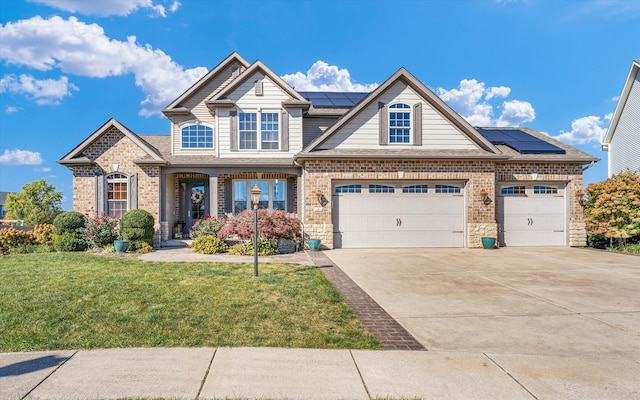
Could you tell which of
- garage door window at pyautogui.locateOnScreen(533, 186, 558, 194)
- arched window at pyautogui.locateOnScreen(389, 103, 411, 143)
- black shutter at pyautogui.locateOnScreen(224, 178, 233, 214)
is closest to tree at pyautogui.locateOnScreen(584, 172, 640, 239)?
garage door window at pyautogui.locateOnScreen(533, 186, 558, 194)

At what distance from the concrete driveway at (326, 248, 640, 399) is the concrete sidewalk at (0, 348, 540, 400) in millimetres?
483

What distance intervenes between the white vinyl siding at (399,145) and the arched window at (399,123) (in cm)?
23

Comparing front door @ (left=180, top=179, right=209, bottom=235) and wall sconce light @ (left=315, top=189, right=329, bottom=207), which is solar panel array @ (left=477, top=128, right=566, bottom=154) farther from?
front door @ (left=180, top=179, right=209, bottom=235)

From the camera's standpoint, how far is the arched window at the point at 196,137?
16156mm

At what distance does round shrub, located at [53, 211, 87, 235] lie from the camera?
515 inches

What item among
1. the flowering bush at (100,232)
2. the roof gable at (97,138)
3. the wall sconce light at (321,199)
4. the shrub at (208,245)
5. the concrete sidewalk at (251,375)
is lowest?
the concrete sidewalk at (251,375)

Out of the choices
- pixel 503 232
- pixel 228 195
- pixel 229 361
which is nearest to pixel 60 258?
pixel 228 195

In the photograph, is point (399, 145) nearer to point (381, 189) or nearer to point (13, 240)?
point (381, 189)

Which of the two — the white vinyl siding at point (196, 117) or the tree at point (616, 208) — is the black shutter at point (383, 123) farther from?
the tree at point (616, 208)

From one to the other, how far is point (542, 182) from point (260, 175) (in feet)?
41.7

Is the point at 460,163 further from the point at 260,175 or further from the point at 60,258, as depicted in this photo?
the point at 60,258

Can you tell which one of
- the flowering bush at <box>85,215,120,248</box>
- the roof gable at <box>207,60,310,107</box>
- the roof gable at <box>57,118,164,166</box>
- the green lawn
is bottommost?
the green lawn

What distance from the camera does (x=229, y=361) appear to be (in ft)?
13.0

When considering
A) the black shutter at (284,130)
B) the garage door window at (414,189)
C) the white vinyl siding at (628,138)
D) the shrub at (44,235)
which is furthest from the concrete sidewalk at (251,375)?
the white vinyl siding at (628,138)
